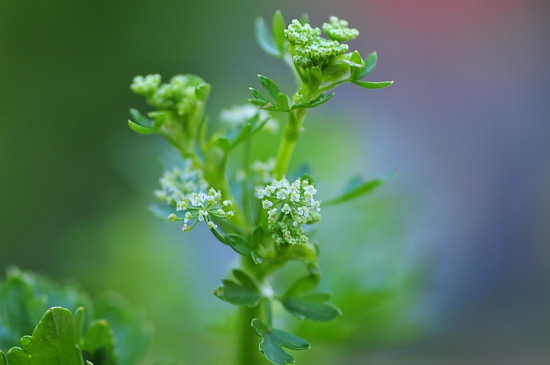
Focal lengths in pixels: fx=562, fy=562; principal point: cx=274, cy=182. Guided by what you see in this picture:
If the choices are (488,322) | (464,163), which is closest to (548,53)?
(464,163)

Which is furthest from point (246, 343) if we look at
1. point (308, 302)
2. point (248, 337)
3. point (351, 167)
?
point (351, 167)

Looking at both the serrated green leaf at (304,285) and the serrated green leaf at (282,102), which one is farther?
the serrated green leaf at (304,285)

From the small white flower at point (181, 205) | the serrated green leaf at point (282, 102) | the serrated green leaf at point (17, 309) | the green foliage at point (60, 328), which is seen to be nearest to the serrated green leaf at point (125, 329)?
the green foliage at point (60, 328)

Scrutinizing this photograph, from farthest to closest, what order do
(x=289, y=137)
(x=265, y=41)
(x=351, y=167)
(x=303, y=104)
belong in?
(x=351, y=167) < (x=265, y=41) < (x=289, y=137) < (x=303, y=104)

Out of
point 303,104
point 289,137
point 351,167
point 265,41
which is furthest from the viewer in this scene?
point 351,167

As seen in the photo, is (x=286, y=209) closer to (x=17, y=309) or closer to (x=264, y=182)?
(x=264, y=182)

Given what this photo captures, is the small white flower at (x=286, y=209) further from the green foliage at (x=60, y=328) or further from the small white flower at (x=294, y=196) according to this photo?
the green foliage at (x=60, y=328)

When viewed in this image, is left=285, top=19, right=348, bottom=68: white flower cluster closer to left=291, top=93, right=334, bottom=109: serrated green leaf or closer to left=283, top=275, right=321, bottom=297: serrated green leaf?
left=291, top=93, right=334, bottom=109: serrated green leaf
